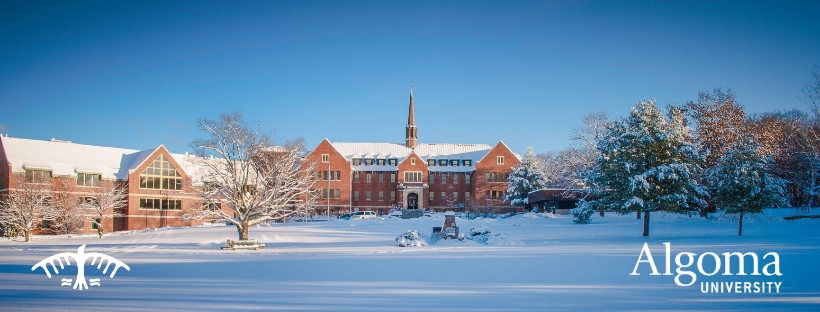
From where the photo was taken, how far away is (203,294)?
1023 cm

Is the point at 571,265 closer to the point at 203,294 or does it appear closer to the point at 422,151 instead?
the point at 203,294

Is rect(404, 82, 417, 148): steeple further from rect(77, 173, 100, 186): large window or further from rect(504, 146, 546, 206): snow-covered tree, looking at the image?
rect(77, 173, 100, 186): large window

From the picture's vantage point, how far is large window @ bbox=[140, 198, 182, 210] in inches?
1896

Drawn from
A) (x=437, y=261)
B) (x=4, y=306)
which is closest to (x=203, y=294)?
(x=4, y=306)

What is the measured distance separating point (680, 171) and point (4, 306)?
28018 mm

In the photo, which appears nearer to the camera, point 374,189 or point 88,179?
point 88,179

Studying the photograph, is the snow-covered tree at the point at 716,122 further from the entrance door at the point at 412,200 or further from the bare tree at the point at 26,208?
the bare tree at the point at 26,208

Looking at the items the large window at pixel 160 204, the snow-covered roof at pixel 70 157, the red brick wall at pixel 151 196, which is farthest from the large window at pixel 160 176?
the large window at pixel 160 204

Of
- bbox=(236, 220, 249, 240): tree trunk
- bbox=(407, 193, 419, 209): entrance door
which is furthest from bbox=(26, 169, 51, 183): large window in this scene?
bbox=(407, 193, 419, 209): entrance door

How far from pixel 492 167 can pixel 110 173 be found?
47.2m

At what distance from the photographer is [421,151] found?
69.1 m

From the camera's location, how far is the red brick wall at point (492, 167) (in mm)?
64812

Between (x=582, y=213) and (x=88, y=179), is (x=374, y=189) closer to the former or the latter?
(x=88, y=179)

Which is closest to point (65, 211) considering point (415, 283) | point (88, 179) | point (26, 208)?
point (26, 208)
